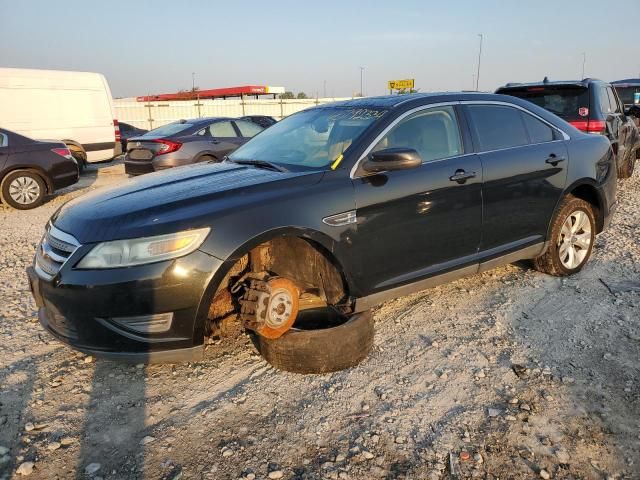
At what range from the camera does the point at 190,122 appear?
9969mm

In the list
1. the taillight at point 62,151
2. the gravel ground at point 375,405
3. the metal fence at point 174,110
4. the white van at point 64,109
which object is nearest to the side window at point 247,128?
the taillight at point 62,151

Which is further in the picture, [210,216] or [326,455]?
[210,216]

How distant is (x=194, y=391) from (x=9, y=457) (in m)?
0.94

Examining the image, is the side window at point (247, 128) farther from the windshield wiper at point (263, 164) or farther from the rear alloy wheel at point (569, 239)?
the rear alloy wheel at point (569, 239)

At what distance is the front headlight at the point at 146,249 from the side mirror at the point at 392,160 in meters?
1.19

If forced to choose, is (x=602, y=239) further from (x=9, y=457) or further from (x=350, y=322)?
(x=9, y=457)

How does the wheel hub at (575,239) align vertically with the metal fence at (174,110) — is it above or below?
below

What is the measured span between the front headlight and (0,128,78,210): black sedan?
23.4 ft

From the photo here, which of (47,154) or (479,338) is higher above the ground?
(47,154)

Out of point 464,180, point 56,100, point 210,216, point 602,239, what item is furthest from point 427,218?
point 56,100

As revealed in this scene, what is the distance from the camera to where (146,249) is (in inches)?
103

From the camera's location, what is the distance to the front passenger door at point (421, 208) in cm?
316

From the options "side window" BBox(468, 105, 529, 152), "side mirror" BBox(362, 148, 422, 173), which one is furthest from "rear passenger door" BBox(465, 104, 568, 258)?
"side mirror" BBox(362, 148, 422, 173)

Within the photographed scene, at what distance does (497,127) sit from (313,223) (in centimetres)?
192
